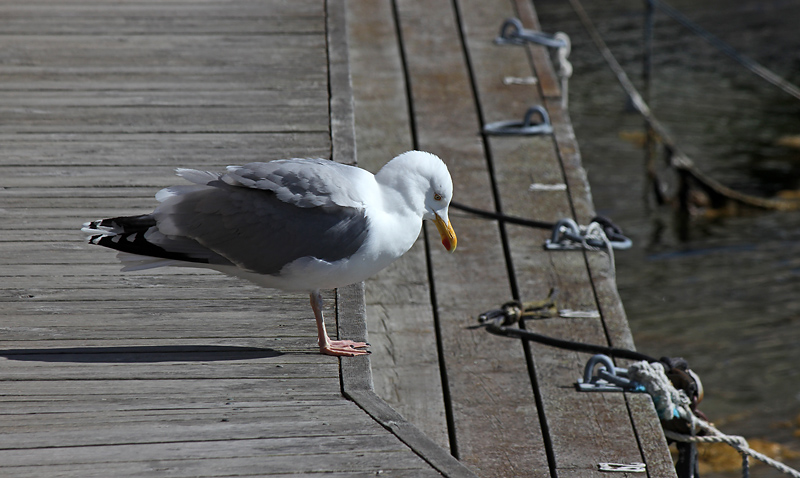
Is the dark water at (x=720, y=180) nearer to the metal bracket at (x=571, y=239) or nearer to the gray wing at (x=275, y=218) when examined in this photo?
the metal bracket at (x=571, y=239)

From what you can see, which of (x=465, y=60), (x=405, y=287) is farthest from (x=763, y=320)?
(x=405, y=287)

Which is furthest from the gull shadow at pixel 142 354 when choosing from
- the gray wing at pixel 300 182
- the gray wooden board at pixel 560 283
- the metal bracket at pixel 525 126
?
the metal bracket at pixel 525 126

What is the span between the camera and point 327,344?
305cm

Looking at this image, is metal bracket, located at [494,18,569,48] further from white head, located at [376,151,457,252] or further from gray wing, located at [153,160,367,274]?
gray wing, located at [153,160,367,274]

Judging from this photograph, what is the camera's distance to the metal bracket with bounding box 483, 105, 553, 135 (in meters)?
5.56

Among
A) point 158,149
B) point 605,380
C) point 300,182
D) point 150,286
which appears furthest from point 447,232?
point 158,149

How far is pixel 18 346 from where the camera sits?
302 cm

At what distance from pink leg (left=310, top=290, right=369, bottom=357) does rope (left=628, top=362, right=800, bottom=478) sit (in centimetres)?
122

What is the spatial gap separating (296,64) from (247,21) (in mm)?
938

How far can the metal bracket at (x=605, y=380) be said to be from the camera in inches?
147

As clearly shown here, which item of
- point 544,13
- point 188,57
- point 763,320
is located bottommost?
point 763,320

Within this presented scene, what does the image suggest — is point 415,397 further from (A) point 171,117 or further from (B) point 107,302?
(A) point 171,117

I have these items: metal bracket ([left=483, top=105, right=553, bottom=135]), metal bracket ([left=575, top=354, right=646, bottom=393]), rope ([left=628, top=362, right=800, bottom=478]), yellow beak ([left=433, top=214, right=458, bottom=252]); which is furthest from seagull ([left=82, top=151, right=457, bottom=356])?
metal bracket ([left=483, top=105, right=553, bottom=135])

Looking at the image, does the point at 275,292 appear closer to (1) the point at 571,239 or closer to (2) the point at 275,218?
(2) the point at 275,218
